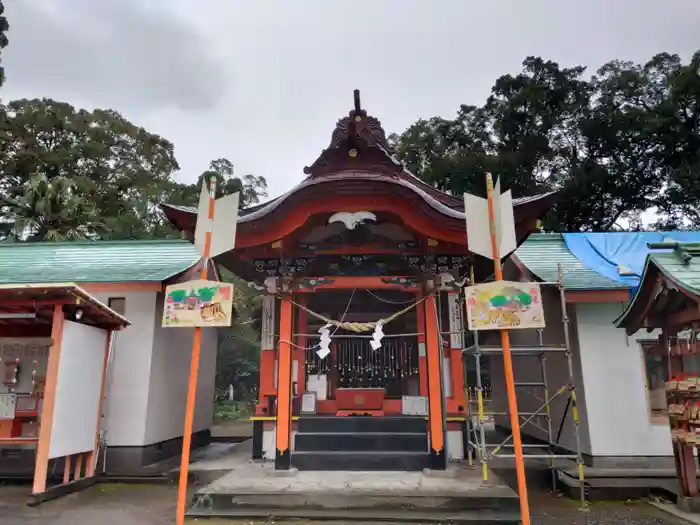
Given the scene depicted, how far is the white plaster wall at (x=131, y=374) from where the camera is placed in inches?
357

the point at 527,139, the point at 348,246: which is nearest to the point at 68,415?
the point at 348,246

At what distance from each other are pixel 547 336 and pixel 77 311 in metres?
8.44

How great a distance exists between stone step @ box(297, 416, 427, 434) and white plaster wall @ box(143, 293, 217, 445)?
10.4 ft

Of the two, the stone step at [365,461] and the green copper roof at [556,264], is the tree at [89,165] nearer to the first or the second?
the stone step at [365,461]

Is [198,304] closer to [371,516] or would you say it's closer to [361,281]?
[371,516]

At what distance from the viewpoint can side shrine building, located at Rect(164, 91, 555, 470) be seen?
24.7 ft

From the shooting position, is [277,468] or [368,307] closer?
[277,468]

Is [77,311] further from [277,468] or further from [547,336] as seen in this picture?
Answer: [547,336]

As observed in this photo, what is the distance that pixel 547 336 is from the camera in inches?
391

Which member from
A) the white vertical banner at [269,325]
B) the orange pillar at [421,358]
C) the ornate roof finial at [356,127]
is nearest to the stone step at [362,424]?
the orange pillar at [421,358]

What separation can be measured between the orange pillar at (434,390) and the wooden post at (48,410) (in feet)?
17.8

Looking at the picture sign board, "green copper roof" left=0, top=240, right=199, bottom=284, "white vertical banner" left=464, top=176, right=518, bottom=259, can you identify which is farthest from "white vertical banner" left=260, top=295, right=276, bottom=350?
"white vertical banner" left=464, top=176, right=518, bottom=259

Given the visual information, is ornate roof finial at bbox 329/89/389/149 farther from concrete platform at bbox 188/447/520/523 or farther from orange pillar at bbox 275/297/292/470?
concrete platform at bbox 188/447/520/523

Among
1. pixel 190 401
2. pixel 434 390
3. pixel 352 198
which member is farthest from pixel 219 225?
pixel 434 390
